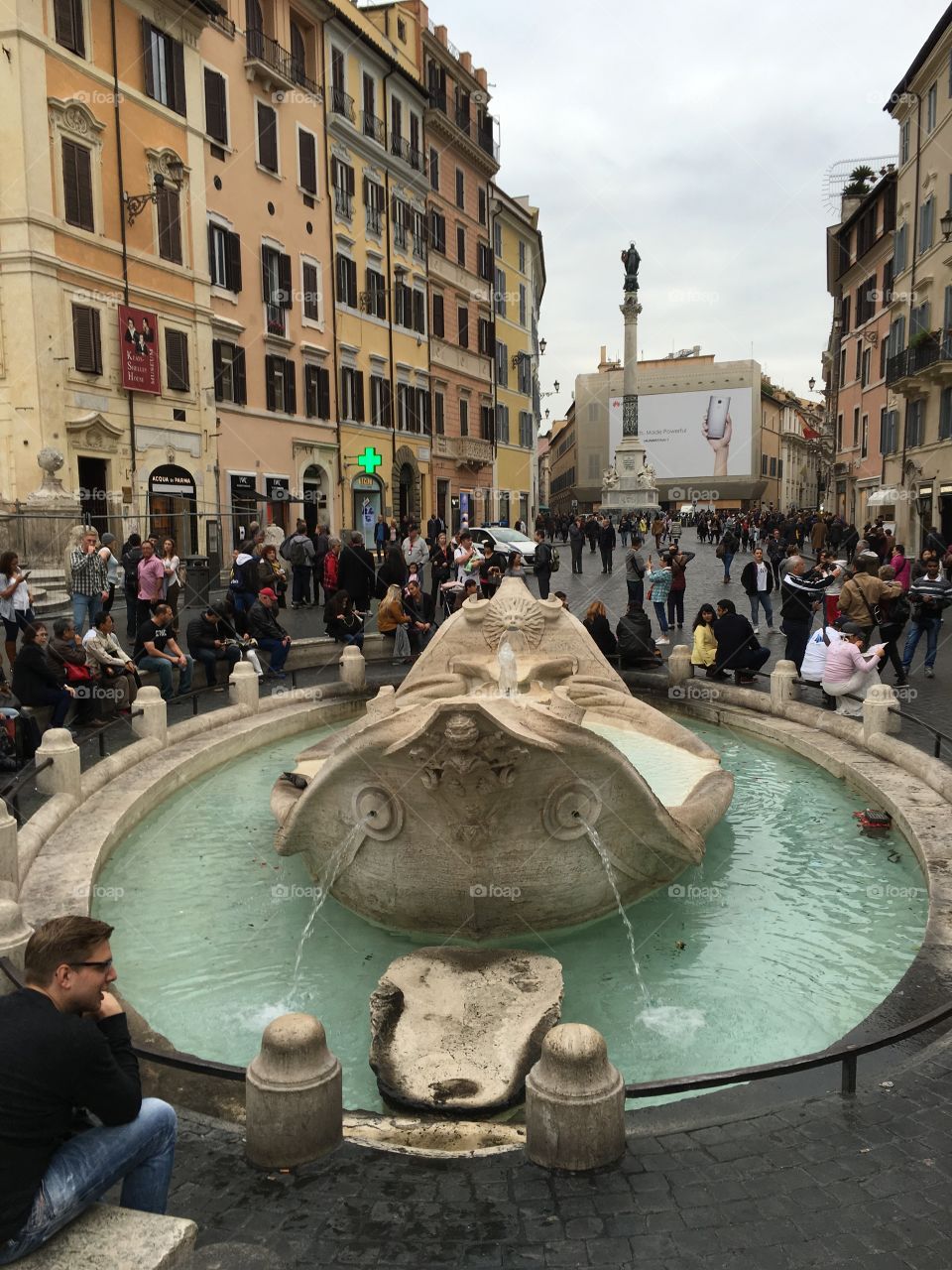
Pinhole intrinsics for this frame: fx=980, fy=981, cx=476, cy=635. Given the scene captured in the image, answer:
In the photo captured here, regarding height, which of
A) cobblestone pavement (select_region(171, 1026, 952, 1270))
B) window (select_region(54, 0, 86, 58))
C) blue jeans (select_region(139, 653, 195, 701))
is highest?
window (select_region(54, 0, 86, 58))

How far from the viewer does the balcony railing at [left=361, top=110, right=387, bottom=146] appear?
33156 mm

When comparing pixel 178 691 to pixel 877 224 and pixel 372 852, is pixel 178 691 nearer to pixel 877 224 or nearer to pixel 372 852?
A: pixel 372 852

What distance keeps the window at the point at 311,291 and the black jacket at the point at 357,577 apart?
54.2 ft

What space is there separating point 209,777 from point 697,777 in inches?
187

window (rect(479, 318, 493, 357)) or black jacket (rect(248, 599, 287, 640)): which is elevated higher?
window (rect(479, 318, 493, 357))

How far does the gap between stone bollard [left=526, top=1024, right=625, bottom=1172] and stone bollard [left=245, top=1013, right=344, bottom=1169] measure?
792 millimetres

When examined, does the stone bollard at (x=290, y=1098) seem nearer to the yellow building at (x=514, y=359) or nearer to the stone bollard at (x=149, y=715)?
the stone bollard at (x=149, y=715)

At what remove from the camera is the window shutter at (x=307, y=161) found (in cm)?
2979

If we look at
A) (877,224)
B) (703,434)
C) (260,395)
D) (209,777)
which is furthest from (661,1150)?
(703,434)

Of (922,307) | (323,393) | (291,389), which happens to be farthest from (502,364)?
(922,307)

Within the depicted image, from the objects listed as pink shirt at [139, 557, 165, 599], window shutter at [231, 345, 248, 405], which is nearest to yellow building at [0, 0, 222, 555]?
window shutter at [231, 345, 248, 405]

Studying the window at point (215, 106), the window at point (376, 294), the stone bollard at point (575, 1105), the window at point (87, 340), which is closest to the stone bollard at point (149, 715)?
the stone bollard at point (575, 1105)

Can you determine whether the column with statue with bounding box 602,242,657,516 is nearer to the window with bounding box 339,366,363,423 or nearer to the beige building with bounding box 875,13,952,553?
the beige building with bounding box 875,13,952,553

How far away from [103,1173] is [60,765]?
5.25 m
